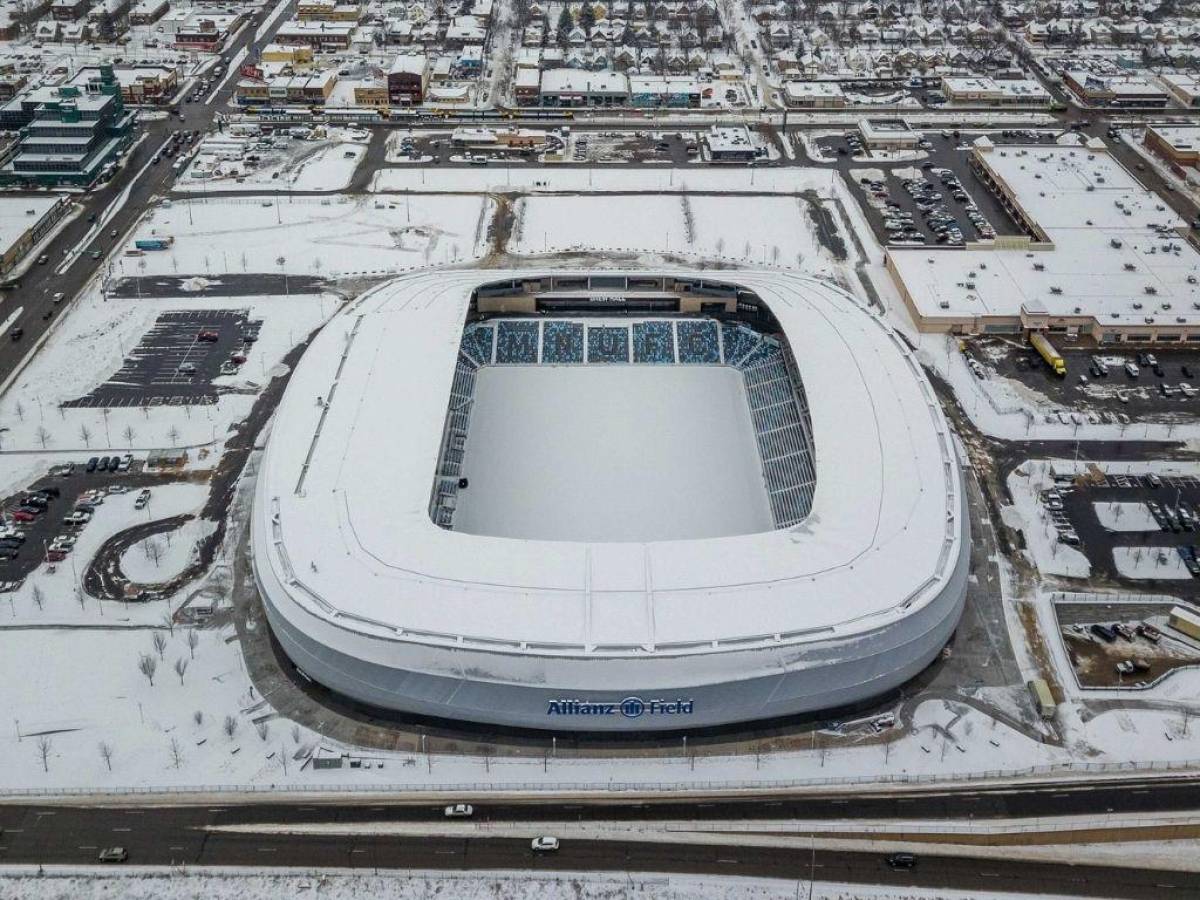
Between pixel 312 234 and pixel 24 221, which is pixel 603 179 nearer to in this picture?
pixel 312 234

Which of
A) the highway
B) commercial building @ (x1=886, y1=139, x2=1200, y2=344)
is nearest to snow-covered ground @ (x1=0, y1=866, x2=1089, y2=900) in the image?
the highway

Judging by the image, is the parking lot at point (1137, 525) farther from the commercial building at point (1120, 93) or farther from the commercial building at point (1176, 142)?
the commercial building at point (1120, 93)

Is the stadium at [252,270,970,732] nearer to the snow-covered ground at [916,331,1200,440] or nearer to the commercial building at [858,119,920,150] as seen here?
the snow-covered ground at [916,331,1200,440]

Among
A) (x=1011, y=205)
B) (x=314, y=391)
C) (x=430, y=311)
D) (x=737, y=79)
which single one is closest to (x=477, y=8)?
(x=737, y=79)

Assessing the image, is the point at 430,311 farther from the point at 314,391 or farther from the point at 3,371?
the point at 3,371

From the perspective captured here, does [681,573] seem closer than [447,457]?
Yes
